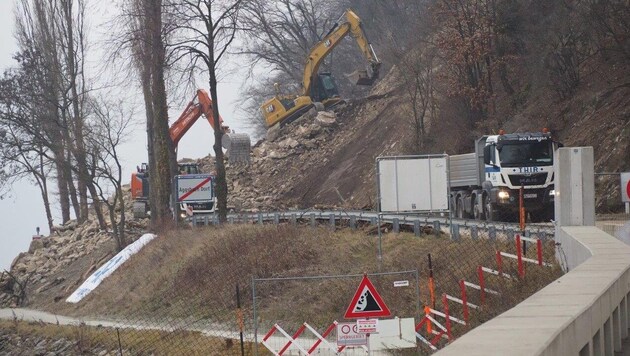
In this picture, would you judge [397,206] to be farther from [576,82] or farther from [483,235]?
[576,82]

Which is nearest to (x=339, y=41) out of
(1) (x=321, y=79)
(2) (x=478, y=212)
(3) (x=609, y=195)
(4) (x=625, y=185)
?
(1) (x=321, y=79)

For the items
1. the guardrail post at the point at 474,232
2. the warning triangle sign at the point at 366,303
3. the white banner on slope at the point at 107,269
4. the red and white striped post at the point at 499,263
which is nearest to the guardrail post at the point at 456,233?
the guardrail post at the point at 474,232

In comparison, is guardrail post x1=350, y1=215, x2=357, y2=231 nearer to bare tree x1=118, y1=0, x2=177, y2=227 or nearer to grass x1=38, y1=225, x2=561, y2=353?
grass x1=38, y1=225, x2=561, y2=353

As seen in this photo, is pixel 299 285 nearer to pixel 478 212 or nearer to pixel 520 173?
pixel 520 173

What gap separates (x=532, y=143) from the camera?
35.1m

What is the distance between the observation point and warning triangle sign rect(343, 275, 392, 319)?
1803 centimetres

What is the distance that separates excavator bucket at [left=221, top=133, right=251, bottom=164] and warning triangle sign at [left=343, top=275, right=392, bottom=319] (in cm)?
5243

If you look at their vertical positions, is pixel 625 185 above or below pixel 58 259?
above

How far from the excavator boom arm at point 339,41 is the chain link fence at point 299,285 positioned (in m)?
25.7

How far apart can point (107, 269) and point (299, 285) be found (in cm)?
1668

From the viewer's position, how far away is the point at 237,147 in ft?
232

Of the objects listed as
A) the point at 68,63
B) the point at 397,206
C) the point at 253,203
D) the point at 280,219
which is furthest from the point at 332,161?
the point at 397,206

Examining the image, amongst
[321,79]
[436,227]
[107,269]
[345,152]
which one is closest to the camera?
[436,227]

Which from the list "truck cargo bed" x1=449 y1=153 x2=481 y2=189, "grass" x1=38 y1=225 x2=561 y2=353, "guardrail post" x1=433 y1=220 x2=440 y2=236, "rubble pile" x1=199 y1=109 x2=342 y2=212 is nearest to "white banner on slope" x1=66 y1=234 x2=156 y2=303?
"grass" x1=38 y1=225 x2=561 y2=353
